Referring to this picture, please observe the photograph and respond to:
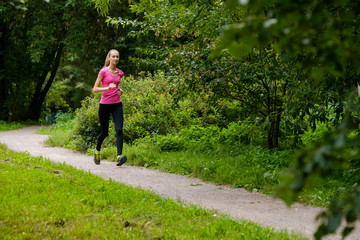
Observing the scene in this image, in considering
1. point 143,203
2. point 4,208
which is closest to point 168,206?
point 143,203

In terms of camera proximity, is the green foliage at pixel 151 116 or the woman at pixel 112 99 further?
the green foliage at pixel 151 116

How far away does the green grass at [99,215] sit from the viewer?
11.7ft

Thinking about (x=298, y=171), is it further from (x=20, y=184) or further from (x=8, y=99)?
(x=8, y=99)

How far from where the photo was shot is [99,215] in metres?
4.08

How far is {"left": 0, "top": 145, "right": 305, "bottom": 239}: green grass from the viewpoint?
3.58 metres

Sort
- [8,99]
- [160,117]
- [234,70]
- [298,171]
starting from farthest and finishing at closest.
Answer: [8,99], [160,117], [234,70], [298,171]

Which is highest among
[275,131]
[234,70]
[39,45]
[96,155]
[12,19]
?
[12,19]

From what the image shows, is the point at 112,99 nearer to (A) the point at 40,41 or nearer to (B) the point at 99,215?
(B) the point at 99,215

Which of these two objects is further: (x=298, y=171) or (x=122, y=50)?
(x=122, y=50)

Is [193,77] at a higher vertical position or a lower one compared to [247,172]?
higher

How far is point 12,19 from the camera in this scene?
73.7 ft

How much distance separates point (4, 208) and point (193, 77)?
15.3ft

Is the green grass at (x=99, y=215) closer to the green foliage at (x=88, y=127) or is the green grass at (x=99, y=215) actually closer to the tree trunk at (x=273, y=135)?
the tree trunk at (x=273, y=135)

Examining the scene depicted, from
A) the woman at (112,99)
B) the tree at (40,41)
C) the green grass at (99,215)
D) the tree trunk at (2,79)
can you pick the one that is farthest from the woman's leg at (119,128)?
the tree trunk at (2,79)
